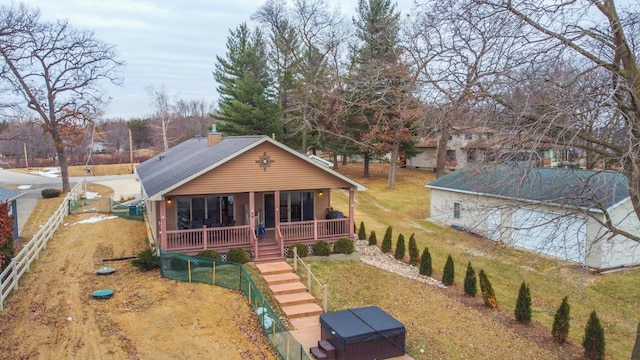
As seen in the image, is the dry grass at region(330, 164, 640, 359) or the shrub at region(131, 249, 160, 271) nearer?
the dry grass at region(330, 164, 640, 359)

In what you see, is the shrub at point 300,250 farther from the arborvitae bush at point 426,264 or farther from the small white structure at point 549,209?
the small white structure at point 549,209

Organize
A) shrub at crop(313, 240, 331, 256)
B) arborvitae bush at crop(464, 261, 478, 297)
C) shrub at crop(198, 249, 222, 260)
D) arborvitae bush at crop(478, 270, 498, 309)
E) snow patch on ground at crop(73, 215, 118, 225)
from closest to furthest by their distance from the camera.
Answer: arborvitae bush at crop(478, 270, 498, 309) < arborvitae bush at crop(464, 261, 478, 297) < shrub at crop(198, 249, 222, 260) < shrub at crop(313, 240, 331, 256) < snow patch on ground at crop(73, 215, 118, 225)

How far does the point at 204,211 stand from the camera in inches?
758

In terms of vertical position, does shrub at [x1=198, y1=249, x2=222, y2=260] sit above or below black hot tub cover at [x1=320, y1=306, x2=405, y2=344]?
above

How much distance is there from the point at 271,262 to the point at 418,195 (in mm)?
22193

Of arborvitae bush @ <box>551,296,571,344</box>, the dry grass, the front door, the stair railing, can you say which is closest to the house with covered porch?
the front door

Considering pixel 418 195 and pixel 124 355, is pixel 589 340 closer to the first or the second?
pixel 124 355

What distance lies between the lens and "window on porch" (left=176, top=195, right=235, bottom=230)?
18828mm

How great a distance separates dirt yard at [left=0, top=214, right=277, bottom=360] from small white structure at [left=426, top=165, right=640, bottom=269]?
654 cm

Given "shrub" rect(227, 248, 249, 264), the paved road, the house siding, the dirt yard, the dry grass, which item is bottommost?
the dry grass

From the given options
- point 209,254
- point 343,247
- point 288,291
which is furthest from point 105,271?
point 343,247

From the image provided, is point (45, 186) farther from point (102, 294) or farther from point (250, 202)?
point (102, 294)

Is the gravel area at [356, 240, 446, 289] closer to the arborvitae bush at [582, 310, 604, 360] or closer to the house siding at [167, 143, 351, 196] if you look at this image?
the house siding at [167, 143, 351, 196]

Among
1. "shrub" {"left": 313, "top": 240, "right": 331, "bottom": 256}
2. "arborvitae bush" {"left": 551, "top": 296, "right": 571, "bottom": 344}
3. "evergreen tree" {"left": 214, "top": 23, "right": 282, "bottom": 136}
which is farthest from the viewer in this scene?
"evergreen tree" {"left": 214, "top": 23, "right": 282, "bottom": 136}
